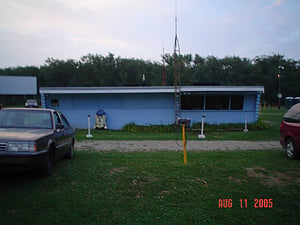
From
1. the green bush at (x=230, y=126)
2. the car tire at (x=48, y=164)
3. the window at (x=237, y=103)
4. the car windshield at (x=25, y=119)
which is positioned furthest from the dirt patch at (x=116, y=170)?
the window at (x=237, y=103)

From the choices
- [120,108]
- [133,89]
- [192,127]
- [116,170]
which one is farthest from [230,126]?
[116,170]

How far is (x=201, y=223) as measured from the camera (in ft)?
11.4

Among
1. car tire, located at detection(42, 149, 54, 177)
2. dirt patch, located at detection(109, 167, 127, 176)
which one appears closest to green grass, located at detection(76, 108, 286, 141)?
dirt patch, located at detection(109, 167, 127, 176)

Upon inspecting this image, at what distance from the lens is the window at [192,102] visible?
1700 cm

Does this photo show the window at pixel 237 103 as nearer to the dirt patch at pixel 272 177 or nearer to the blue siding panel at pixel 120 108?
the blue siding panel at pixel 120 108

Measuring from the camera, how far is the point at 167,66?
184ft

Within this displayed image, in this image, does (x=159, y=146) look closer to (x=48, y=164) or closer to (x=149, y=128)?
(x=48, y=164)

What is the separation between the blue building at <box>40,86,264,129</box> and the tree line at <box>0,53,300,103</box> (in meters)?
39.7

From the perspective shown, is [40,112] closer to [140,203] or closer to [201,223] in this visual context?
[140,203]

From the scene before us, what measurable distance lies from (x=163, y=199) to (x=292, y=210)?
2.08 meters

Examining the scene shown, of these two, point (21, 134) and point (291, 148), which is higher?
point (21, 134)

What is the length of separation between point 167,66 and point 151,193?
53266 mm

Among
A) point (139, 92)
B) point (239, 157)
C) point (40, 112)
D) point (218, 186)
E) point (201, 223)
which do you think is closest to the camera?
point (201, 223)

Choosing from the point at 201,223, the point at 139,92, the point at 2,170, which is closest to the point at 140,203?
the point at 201,223
